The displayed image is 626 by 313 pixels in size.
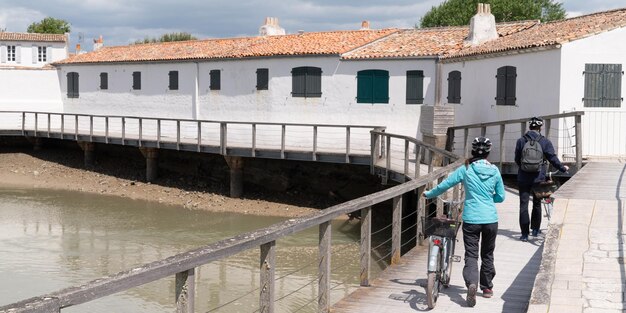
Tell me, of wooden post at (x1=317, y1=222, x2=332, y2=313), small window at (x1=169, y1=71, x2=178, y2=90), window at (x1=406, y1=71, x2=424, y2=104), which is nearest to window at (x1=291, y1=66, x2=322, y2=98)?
window at (x1=406, y1=71, x2=424, y2=104)

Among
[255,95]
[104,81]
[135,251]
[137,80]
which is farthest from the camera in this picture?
[104,81]

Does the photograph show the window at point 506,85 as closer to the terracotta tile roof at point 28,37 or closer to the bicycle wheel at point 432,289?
the bicycle wheel at point 432,289

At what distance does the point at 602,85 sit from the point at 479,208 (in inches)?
440

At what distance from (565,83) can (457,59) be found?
6.24 m

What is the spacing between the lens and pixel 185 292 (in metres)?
4.32

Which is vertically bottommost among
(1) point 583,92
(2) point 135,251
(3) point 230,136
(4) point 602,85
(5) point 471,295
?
(2) point 135,251

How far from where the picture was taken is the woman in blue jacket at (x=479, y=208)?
6645 mm

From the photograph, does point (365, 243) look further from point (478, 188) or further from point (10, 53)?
point (10, 53)

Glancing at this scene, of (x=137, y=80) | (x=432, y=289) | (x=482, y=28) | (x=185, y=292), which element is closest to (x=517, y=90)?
(x=482, y=28)

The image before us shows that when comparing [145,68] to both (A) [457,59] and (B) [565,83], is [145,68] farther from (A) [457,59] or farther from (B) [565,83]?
(B) [565,83]

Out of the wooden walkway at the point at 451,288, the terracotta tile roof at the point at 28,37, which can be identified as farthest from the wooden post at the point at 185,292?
the terracotta tile roof at the point at 28,37

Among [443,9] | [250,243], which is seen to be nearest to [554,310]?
[250,243]

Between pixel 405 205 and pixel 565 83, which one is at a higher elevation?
pixel 565 83

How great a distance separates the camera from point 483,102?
68.5ft
